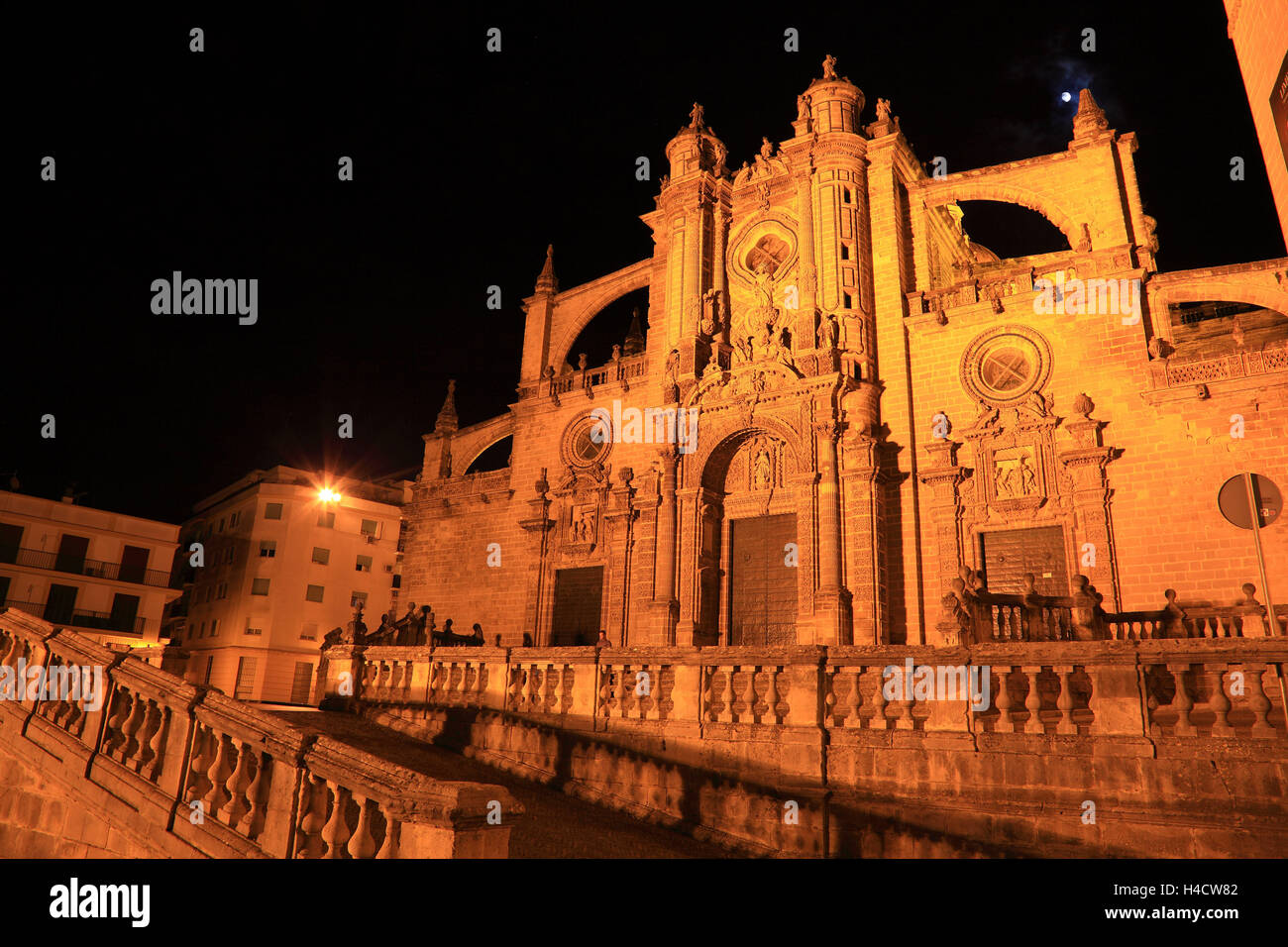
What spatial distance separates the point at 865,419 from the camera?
792 inches

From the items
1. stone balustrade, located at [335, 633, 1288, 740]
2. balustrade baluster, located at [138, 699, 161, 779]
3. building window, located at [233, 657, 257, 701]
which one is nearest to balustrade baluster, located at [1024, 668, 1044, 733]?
stone balustrade, located at [335, 633, 1288, 740]

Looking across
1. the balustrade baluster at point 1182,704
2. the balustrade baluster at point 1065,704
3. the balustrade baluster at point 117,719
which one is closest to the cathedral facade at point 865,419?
the balustrade baluster at point 1065,704

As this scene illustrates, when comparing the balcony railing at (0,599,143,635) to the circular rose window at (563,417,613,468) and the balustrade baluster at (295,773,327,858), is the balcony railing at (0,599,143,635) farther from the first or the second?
the balustrade baluster at (295,773,327,858)

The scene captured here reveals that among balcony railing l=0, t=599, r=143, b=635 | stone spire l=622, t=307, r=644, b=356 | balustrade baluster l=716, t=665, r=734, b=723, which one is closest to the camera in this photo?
balustrade baluster l=716, t=665, r=734, b=723

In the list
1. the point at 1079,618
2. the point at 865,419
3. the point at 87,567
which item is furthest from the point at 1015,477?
the point at 87,567

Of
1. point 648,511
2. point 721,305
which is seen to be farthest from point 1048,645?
point 721,305

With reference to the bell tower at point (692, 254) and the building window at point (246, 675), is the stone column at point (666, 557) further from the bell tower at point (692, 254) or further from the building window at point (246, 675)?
the building window at point (246, 675)

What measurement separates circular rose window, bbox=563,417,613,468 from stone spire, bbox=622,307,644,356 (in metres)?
4.31

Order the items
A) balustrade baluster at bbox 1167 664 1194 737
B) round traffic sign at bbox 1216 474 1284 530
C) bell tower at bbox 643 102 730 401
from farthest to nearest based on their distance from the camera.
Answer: bell tower at bbox 643 102 730 401
round traffic sign at bbox 1216 474 1284 530
balustrade baluster at bbox 1167 664 1194 737

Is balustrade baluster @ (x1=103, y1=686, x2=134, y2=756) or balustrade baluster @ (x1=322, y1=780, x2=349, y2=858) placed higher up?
balustrade baluster @ (x1=103, y1=686, x2=134, y2=756)

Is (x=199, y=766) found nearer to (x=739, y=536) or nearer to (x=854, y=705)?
(x=854, y=705)

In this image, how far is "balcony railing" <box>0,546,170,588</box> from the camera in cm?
3369

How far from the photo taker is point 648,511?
2258 centimetres

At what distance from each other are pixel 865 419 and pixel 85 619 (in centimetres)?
3358
